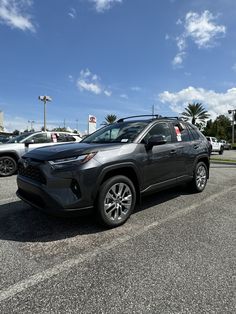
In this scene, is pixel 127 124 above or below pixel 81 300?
above

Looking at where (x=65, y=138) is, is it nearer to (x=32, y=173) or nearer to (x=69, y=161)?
(x=32, y=173)

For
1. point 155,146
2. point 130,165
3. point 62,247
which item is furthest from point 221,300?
point 155,146

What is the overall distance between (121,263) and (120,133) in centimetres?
247

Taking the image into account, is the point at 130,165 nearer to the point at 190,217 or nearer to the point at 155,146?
the point at 155,146

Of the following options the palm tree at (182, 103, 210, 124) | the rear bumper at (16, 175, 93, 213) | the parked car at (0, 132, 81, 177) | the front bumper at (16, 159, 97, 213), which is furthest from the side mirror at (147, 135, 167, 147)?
the palm tree at (182, 103, 210, 124)

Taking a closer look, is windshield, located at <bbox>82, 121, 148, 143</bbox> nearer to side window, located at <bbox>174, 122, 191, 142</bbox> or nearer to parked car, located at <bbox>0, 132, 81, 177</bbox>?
side window, located at <bbox>174, 122, 191, 142</bbox>

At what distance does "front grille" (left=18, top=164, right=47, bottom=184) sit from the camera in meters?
3.65

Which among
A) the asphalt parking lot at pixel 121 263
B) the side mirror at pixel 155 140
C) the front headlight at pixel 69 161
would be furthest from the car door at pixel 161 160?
the front headlight at pixel 69 161

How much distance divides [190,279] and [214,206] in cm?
282

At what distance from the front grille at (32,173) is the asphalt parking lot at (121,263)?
77 centimetres

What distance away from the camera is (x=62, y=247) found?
11.0ft

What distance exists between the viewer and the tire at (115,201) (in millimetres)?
3750

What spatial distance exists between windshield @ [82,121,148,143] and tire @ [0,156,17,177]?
4714 millimetres

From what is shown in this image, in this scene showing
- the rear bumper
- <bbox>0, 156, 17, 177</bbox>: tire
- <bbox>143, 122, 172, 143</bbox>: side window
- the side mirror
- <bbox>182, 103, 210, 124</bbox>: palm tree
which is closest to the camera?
the rear bumper
